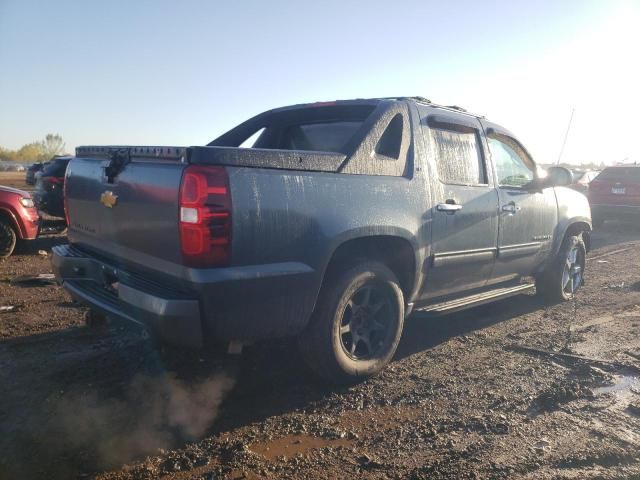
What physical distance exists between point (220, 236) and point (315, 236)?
64 centimetres

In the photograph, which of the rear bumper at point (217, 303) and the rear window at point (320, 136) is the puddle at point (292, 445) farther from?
the rear window at point (320, 136)

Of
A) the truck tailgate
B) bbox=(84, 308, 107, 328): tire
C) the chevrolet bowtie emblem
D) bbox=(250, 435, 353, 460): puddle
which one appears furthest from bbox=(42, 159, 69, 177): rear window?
bbox=(250, 435, 353, 460): puddle

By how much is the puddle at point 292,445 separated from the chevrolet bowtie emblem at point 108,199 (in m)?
1.76

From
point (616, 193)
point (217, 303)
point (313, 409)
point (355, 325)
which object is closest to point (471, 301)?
point (355, 325)

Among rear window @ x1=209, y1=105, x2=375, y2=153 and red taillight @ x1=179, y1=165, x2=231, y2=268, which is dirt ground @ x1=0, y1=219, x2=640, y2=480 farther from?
rear window @ x1=209, y1=105, x2=375, y2=153

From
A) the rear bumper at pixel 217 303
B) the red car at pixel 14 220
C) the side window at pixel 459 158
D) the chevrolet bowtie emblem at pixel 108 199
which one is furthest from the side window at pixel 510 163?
the red car at pixel 14 220

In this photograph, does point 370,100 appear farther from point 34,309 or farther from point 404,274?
point 34,309

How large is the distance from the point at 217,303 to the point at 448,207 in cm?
215

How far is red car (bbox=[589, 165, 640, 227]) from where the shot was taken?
493 inches

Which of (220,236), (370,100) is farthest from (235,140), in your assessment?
(220,236)

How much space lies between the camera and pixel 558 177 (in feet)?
17.3

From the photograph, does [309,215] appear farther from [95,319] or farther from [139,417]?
[95,319]

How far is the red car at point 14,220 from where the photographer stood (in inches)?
306

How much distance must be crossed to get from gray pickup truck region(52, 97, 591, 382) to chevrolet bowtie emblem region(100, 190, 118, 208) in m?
0.01
